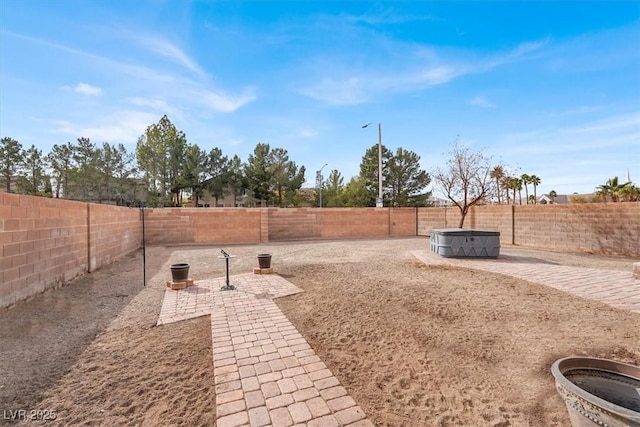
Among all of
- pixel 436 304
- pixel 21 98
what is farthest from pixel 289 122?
pixel 436 304

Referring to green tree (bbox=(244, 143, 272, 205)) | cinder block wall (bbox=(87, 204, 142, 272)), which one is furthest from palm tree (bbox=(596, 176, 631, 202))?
cinder block wall (bbox=(87, 204, 142, 272))

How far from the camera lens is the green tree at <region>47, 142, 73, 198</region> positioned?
3042 cm

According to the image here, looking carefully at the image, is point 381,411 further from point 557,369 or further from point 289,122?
point 289,122

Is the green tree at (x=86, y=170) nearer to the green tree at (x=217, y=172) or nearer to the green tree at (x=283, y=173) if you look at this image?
Result: the green tree at (x=217, y=172)

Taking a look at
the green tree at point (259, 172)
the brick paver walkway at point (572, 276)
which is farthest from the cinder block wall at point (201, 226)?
the green tree at point (259, 172)

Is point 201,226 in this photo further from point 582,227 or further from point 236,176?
point 236,176

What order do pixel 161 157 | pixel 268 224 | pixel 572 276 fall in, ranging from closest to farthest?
pixel 572 276 < pixel 268 224 < pixel 161 157

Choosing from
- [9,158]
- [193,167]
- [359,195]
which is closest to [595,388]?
[359,195]

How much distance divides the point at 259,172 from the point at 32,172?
78.2 feet

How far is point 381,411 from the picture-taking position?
7.34ft

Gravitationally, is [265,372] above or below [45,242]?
below

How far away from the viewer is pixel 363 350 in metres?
3.27

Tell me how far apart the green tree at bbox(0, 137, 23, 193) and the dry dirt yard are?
116 feet

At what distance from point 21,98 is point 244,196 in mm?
30628
